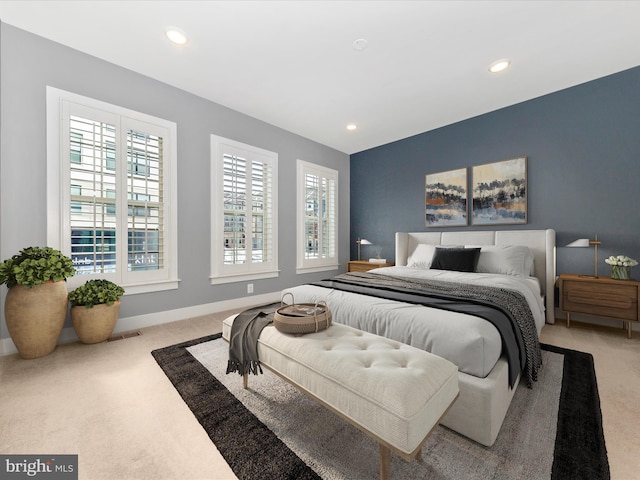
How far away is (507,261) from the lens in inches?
122

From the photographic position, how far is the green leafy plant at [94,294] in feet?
8.06

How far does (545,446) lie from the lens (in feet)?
4.31

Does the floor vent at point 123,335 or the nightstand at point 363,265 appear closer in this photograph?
the floor vent at point 123,335

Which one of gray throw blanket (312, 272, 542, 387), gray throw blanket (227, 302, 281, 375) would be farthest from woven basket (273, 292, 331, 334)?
gray throw blanket (312, 272, 542, 387)

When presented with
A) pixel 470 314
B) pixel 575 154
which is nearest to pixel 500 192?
pixel 575 154

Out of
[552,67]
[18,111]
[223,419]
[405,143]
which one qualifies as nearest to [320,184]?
[405,143]

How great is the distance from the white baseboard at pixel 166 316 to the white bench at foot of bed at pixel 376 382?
2248mm

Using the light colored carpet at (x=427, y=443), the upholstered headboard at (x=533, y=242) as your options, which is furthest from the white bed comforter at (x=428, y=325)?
the upholstered headboard at (x=533, y=242)

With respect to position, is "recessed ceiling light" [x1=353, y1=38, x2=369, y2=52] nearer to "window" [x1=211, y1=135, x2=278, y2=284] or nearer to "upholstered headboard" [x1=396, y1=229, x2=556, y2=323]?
"window" [x1=211, y1=135, x2=278, y2=284]

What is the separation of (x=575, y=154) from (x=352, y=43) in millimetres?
2991

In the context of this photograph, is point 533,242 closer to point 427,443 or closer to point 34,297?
point 427,443

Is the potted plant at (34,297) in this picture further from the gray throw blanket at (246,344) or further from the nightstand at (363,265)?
the nightstand at (363,265)

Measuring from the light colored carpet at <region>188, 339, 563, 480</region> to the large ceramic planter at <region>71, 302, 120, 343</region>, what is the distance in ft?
5.24

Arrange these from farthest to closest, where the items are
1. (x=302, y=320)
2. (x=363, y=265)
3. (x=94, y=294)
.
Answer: (x=363, y=265), (x=94, y=294), (x=302, y=320)
